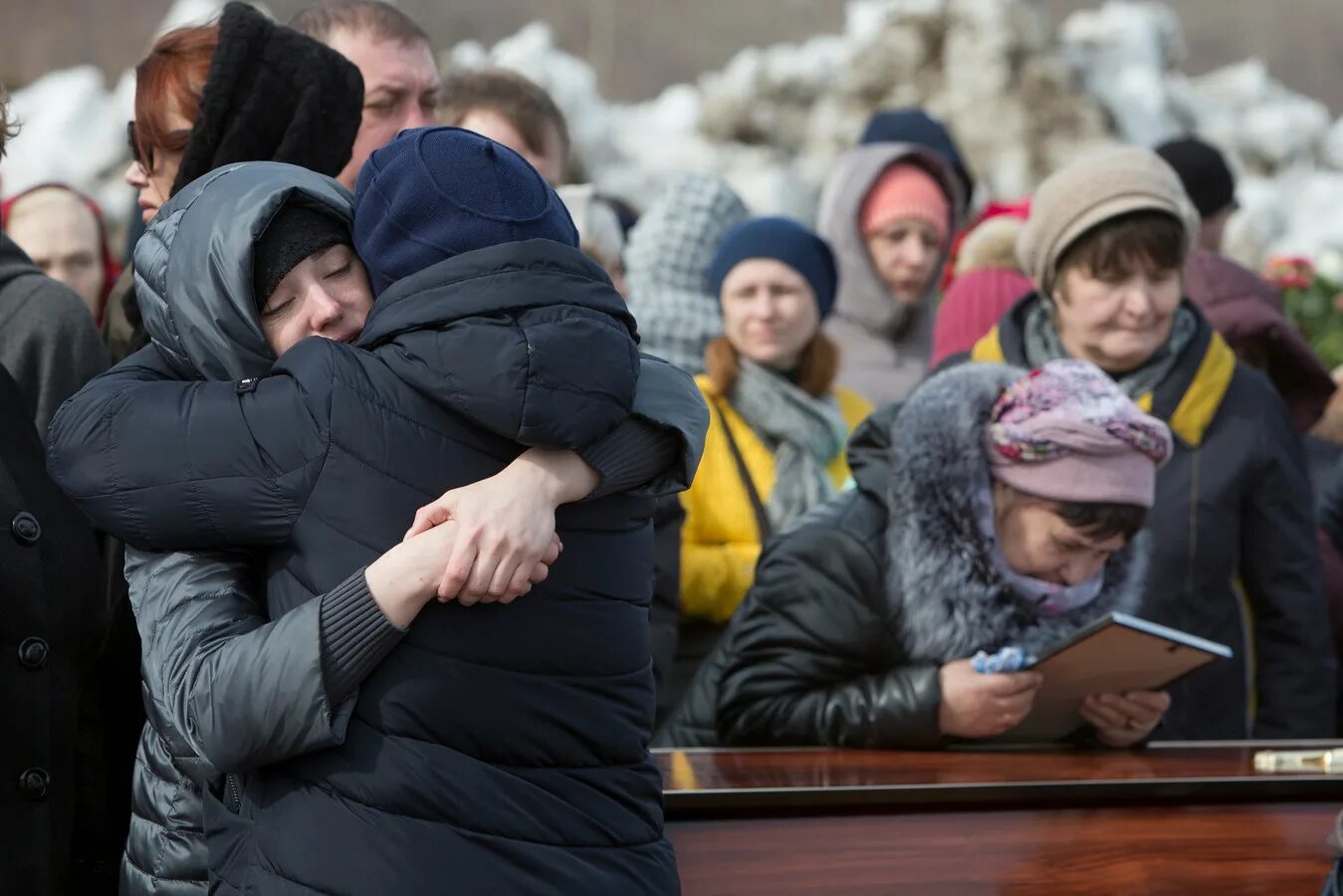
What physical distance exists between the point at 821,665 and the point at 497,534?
1.27m

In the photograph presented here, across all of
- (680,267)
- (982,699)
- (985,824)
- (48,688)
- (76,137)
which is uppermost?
(76,137)

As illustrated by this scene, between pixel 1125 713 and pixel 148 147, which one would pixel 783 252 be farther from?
pixel 148 147

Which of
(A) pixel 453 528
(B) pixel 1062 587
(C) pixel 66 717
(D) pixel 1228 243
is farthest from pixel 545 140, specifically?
(D) pixel 1228 243

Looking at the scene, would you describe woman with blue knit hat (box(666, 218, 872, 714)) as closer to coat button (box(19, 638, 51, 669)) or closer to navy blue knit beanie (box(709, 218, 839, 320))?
navy blue knit beanie (box(709, 218, 839, 320))

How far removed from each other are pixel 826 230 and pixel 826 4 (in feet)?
22.7

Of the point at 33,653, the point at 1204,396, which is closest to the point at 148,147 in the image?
the point at 33,653

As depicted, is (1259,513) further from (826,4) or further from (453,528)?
(826,4)

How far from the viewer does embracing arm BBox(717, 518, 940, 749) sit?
2943mm

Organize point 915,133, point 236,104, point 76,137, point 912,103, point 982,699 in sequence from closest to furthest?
1. point 236,104
2. point 982,699
3. point 915,133
4. point 76,137
5. point 912,103

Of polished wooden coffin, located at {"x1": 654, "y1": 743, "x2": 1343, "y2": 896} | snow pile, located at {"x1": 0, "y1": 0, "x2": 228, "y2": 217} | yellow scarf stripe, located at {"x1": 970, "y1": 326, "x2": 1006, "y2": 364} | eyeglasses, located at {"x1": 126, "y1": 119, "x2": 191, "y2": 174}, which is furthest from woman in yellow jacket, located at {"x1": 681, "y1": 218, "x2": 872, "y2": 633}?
snow pile, located at {"x1": 0, "y1": 0, "x2": 228, "y2": 217}

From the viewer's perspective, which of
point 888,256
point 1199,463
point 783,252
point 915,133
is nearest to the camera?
point 1199,463

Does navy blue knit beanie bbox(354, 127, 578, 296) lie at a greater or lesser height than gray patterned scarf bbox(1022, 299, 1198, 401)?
greater

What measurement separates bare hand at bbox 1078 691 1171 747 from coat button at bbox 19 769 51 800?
1618 millimetres

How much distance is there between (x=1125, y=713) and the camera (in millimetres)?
3082
